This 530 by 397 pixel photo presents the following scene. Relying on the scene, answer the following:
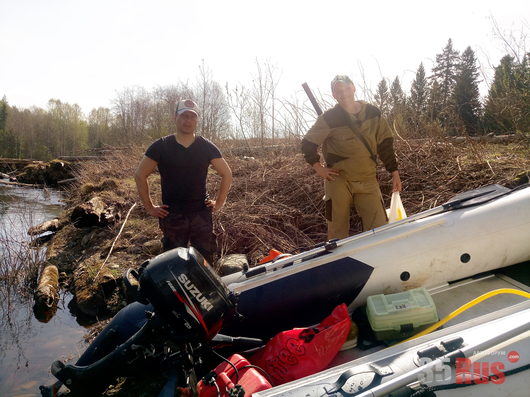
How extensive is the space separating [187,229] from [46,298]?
2.69m

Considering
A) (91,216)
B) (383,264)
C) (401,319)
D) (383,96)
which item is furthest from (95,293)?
(383,96)

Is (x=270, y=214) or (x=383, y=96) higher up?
(x=383, y=96)

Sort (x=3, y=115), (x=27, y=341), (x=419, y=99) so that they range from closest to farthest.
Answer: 1. (x=27, y=341)
2. (x=419, y=99)
3. (x=3, y=115)

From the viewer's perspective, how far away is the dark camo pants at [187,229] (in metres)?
2.87

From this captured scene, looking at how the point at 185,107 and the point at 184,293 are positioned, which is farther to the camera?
the point at 185,107

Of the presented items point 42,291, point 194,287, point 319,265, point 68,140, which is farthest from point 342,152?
point 68,140

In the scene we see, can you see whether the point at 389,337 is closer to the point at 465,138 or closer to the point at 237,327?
the point at 237,327

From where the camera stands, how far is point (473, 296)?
2.27 m

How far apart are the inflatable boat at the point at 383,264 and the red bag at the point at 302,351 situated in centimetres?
23

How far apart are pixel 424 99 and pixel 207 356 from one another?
583 cm

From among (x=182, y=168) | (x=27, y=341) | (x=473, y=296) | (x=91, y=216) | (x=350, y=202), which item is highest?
(x=182, y=168)

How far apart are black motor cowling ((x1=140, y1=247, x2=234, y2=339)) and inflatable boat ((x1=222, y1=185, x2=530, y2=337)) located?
17.8 inches
